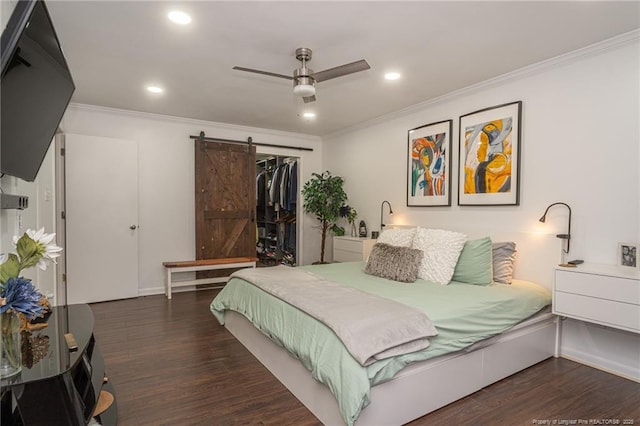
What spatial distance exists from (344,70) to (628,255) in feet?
8.12

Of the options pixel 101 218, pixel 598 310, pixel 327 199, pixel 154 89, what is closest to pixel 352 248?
pixel 327 199

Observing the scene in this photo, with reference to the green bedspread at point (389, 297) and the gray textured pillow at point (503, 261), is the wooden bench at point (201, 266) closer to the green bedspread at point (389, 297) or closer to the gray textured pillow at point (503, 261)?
the green bedspread at point (389, 297)

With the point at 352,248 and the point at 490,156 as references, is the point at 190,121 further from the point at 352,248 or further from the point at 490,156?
the point at 490,156

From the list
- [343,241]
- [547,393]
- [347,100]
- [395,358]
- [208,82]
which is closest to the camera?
[395,358]

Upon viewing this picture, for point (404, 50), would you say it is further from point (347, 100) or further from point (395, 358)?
point (395, 358)

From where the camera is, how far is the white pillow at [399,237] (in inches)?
138

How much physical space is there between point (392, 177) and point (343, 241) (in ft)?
3.85

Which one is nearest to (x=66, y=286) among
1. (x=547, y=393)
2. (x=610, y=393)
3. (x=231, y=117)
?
(x=231, y=117)

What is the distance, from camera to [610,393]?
229 centimetres

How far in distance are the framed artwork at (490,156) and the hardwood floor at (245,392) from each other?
155cm

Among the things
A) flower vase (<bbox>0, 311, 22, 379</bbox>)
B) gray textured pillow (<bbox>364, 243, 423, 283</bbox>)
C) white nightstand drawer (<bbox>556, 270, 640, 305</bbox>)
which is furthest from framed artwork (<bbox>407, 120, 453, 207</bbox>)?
flower vase (<bbox>0, 311, 22, 379</bbox>)

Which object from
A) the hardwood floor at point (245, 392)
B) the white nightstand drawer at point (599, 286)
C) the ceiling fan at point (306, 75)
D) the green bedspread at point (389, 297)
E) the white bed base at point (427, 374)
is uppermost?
the ceiling fan at point (306, 75)

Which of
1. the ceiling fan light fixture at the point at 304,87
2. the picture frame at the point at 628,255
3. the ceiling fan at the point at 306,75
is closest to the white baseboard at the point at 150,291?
the ceiling fan at the point at 306,75

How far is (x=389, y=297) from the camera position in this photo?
2434mm
